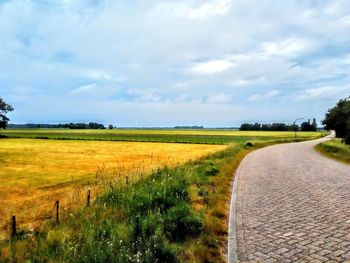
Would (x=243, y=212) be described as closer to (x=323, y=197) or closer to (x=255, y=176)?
(x=323, y=197)

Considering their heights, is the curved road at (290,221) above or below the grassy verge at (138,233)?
below

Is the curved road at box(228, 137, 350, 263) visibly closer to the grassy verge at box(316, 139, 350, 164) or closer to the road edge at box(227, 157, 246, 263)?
the road edge at box(227, 157, 246, 263)

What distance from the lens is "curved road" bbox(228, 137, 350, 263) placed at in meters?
6.48

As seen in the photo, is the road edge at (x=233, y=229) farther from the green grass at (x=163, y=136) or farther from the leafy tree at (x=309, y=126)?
the leafy tree at (x=309, y=126)

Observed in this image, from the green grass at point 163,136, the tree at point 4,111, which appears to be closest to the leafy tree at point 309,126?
the green grass at point 163,136

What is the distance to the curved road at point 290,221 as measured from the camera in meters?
6.48

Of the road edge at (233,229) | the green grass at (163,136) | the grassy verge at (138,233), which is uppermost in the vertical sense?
the grassy verge at (138,233)

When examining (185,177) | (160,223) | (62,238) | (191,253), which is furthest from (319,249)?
(185,177)

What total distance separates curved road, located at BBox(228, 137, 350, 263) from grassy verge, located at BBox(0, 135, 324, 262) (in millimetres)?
475

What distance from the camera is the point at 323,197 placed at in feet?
38.8

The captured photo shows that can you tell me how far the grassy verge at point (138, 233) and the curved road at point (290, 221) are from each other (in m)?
0.47

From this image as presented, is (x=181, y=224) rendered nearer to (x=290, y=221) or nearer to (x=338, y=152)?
(x=290, y=221)

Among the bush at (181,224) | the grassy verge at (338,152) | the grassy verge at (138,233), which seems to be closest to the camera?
the grassy verge at (138,233)

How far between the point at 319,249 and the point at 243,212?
3.23m
